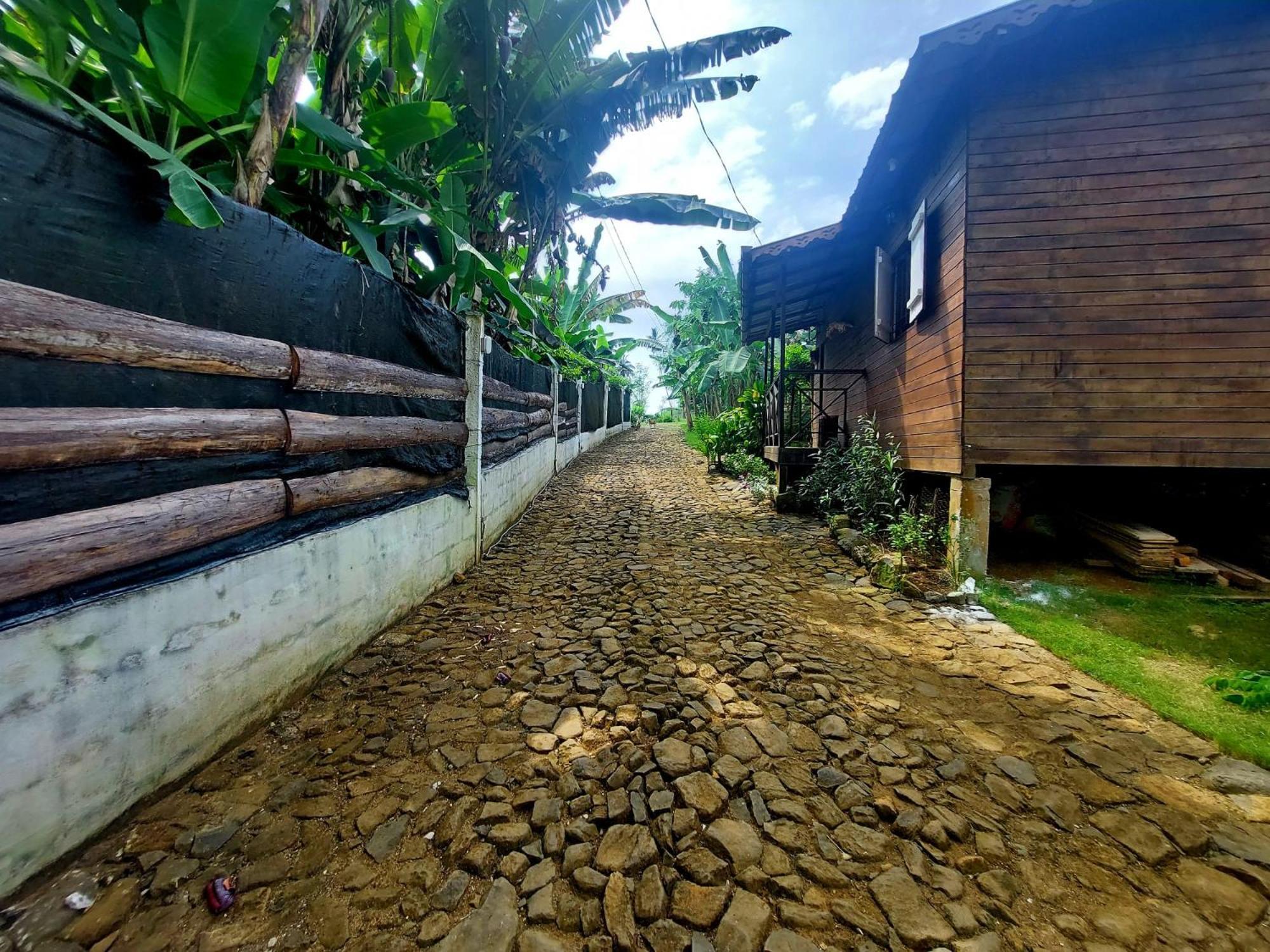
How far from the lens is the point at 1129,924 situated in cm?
135

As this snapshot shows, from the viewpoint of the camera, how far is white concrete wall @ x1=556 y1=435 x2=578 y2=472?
33.6 ft

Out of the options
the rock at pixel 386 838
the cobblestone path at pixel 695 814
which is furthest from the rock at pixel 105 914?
the rock at pixel 386 838

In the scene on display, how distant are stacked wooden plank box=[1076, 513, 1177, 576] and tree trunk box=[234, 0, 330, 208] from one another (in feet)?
22.5

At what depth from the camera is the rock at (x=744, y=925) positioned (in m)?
1.31

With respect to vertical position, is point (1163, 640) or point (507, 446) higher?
point (507, 446)

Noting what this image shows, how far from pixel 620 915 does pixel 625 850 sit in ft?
0.67

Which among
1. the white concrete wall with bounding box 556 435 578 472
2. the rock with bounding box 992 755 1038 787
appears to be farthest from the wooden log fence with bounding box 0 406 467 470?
the white concrete wall with bounding box 556 435 578 472

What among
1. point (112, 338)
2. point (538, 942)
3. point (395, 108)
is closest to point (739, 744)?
point (538, 942)

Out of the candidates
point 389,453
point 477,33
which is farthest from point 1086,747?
point 477,33

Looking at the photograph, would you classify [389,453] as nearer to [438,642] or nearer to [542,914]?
[438,642]

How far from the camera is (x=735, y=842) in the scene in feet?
5.33

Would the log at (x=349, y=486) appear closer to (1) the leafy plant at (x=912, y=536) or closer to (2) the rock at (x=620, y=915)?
(2) the rock at (x=620, y=915)

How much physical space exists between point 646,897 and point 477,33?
6.31 m

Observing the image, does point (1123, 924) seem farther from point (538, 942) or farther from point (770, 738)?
point (538, 942)
